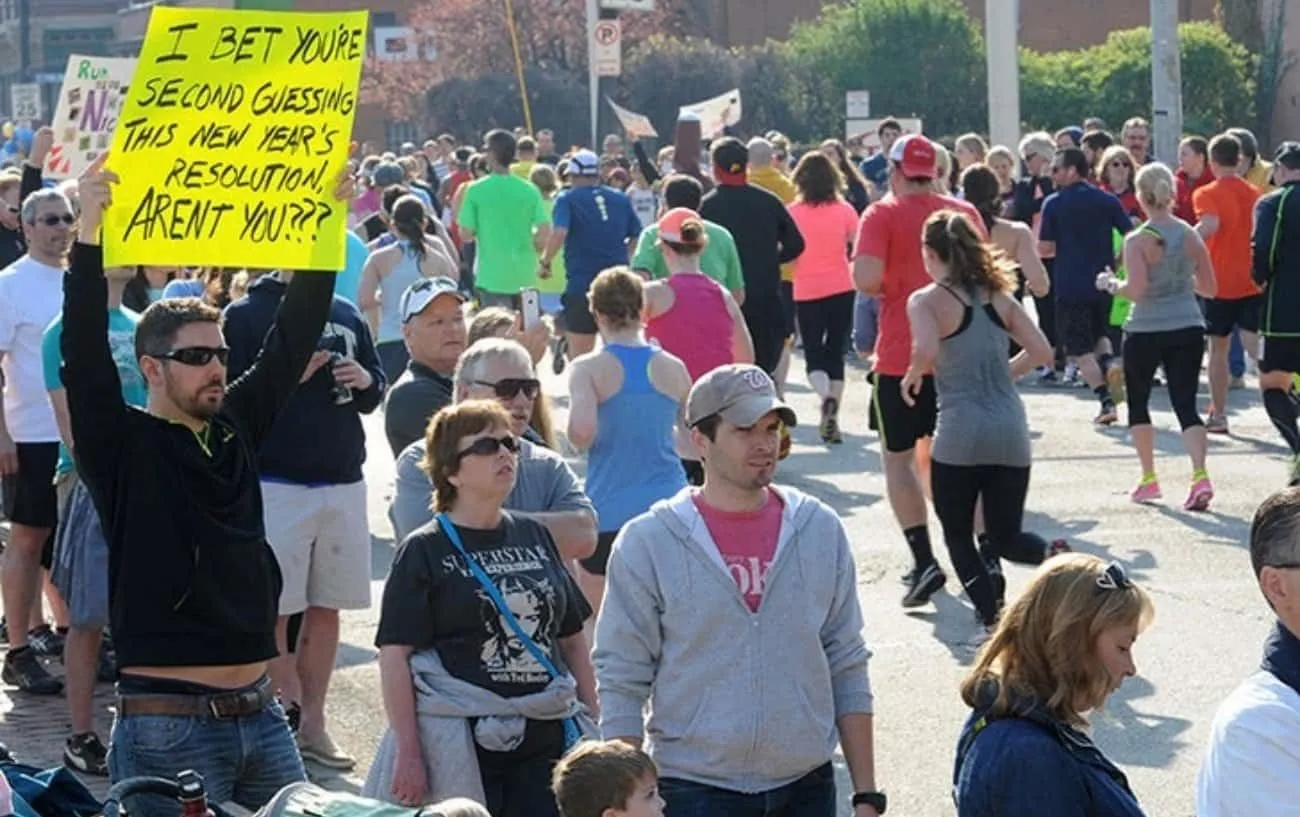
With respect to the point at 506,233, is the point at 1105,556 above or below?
below

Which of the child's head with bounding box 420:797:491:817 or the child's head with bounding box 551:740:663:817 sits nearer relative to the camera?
the child's head with bounding box 420:797:491:817

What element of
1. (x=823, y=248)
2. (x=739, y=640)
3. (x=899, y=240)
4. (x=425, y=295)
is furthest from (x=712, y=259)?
(x=739, y=640)

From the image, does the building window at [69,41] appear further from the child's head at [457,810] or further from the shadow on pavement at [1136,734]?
the child's head at [457,810]

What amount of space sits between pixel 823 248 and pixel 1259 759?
40.2ft

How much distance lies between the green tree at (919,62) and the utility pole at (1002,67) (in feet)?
72.9

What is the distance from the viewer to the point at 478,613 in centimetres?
588

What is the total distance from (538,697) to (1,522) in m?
8.11

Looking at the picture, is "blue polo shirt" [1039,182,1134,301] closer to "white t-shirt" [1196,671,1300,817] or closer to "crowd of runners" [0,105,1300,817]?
"crowd of runners" [0,105,1300,817]

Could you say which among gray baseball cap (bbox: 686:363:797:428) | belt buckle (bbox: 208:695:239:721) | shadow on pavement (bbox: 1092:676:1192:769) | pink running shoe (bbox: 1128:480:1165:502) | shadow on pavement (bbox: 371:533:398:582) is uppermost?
gray baseball cap (bbox: 686:363:797:428)

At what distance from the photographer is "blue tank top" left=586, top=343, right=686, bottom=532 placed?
28.2ft

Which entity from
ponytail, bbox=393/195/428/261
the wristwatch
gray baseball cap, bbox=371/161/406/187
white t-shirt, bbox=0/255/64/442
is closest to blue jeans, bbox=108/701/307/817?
the wristwatch

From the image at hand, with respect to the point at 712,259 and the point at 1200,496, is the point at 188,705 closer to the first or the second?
the point at 712,259

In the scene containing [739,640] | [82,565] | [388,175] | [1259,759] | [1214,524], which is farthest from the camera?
[388,175]

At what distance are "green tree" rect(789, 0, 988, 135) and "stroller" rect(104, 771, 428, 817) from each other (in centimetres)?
4416
